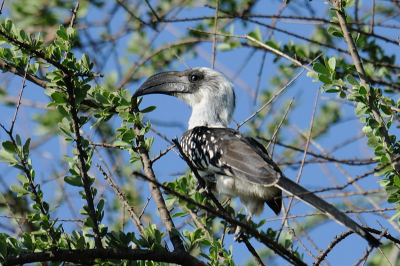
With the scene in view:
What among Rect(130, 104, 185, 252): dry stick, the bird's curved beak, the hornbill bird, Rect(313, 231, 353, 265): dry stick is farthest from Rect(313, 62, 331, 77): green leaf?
the bird's curved beak

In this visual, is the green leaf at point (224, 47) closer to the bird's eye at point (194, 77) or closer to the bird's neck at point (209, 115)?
the bird's eye at point (194, 77)

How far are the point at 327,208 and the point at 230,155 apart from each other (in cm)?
83

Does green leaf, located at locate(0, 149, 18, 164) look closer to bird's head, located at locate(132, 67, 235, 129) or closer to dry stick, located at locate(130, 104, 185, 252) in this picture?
dry stick, located at locate(130, 104, 185, 252)

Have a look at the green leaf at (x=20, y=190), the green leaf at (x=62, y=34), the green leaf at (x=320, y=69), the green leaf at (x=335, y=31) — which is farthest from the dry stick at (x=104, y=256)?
the green leaf at (x=335, y=31)

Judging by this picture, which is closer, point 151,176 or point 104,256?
point 104,256

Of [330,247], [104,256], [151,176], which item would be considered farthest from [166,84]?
[330,247]

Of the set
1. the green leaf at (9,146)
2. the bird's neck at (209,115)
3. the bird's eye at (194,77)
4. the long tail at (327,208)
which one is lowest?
the long tail at (327,208)

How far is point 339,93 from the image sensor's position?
2.69 m

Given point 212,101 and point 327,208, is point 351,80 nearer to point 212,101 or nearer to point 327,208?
→ point 327,208

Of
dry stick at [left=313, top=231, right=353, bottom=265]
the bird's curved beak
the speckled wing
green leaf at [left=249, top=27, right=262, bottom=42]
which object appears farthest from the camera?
the bird's curved beak

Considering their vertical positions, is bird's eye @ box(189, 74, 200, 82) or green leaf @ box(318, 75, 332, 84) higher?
bird's eye @ box(189, 74, 200, 82)

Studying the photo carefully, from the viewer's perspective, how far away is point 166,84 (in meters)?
4.09

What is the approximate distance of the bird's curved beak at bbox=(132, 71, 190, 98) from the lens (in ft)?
12.7

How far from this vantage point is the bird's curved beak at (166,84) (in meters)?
3.88
